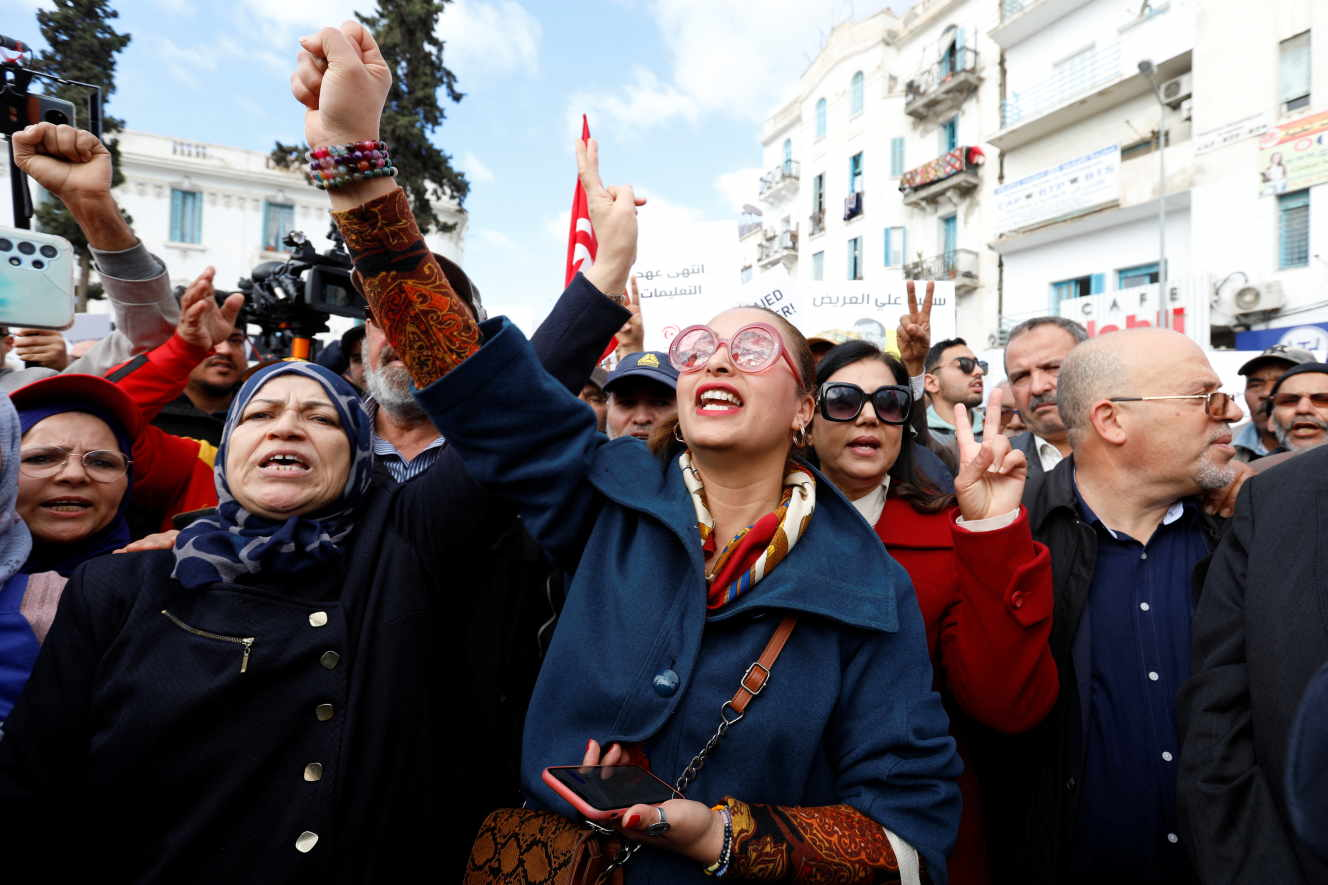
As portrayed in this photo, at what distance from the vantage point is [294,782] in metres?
1.66

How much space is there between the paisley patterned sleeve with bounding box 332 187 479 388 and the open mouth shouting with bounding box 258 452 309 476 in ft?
1.37

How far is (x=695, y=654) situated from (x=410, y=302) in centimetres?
89

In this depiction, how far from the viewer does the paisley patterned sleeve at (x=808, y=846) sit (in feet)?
4.65

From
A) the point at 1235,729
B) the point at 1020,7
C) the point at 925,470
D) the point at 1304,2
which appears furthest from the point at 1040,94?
the point at 1235,729

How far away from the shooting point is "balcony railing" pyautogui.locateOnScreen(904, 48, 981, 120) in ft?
76.1

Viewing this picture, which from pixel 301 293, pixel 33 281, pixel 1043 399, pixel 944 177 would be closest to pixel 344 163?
pixel 33 281

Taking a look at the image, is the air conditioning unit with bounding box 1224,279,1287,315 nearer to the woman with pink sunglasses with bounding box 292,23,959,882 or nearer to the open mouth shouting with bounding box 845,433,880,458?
the open mouth shouting with bounding box 845,433,880,458

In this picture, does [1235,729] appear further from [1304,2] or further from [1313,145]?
[1304,2]

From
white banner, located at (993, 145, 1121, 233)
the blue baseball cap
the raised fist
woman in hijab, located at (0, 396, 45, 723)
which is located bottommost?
woman in hijab, located at (0, 396, 45, 723)

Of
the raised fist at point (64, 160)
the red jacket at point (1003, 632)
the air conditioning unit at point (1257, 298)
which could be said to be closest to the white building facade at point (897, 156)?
the air conditioning unit at point (1257, 298)

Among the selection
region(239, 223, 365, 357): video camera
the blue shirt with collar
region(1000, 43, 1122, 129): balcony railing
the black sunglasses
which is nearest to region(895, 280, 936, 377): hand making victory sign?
the black sunglasses

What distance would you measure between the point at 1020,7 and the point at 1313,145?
927 cm

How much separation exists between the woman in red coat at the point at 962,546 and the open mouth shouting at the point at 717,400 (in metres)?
0.65

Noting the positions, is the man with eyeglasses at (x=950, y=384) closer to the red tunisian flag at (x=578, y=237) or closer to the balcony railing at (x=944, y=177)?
the red tunisian flag at (x=578, y=237)
